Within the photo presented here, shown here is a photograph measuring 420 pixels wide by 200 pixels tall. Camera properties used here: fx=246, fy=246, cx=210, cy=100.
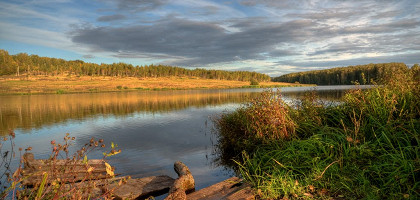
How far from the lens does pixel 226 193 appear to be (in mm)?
6691

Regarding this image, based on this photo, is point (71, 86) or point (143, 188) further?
point (71, 86)

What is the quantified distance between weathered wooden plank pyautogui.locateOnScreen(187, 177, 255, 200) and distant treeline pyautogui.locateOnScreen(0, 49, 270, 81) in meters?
147

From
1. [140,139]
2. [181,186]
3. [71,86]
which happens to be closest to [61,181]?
[181,186]

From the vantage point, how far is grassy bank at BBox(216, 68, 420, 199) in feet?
19.2

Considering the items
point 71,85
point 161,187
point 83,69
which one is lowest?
point 161,187

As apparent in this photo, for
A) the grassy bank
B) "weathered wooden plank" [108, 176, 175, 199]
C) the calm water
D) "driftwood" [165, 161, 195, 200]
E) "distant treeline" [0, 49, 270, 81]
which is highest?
"distant treeline" [0, 49, 270, 81]

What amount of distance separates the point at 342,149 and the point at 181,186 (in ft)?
15.6

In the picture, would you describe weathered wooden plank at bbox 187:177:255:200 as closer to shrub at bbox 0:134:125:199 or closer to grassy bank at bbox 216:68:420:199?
grassy bank at bbox 216:68:420:199

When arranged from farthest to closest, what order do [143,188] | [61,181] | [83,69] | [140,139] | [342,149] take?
[83,69], [140,139], [143,188], [342,149], [61,181]

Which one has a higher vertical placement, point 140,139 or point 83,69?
point 83,69

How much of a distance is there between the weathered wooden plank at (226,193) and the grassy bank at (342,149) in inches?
15.1

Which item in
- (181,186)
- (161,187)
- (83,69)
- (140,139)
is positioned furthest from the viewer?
(83,69)

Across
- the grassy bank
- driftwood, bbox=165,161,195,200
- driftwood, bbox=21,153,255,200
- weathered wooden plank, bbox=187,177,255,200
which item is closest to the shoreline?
driftwood, bbox=21,153,255,200

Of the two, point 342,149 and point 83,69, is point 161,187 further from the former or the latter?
point 83,69
